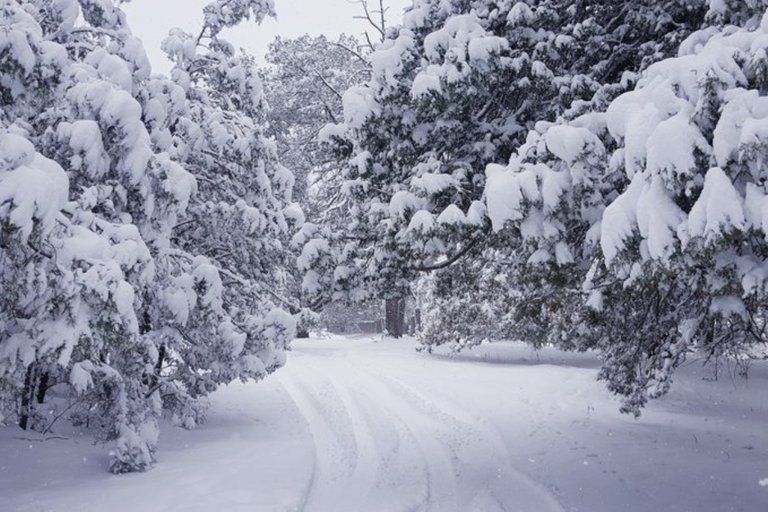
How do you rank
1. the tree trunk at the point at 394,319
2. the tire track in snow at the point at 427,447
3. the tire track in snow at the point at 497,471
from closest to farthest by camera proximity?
1. the tire track in snow at the point at 497,471
2. the tire track in snow at the point at 427,447
3. the tree trunk at the point at 394,319

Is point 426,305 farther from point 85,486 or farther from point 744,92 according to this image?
point 744,92

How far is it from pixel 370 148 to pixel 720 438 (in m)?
7.86

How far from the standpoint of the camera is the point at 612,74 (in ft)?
A: 24.5

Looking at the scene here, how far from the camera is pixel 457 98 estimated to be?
654cm

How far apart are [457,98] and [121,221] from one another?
13.6 feet

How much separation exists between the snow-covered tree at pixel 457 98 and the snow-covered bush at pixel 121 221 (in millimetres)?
2366

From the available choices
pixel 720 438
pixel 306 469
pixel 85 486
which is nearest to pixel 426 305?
pixel 720 438

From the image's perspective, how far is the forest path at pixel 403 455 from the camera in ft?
22.6

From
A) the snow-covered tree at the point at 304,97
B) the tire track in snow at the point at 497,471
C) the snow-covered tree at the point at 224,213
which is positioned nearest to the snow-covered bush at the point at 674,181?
the tire track in snow at the point at 497,471

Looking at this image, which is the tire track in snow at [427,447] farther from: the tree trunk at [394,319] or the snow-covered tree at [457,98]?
the tree trunk at [394,319]

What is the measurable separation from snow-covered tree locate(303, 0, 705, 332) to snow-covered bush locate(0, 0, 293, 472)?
2.37m

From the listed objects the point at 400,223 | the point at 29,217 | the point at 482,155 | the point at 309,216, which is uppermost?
the point at 309,216

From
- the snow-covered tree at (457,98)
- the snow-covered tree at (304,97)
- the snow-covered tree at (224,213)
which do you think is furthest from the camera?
the snow-covered tree at (304,97)

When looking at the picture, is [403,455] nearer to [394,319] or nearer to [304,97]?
[304,97]
